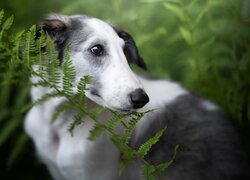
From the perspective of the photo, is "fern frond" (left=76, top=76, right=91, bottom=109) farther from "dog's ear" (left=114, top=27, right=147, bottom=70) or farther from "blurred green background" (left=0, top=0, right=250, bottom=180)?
"blurred green background" (left=0, top=0, right=250, bottom=180)

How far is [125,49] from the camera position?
1.60m

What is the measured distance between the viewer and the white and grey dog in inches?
59.2

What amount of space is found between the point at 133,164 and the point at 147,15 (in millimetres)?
542

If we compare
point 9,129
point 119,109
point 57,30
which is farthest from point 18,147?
point 119,109

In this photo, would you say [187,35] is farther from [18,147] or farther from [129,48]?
[18,147]

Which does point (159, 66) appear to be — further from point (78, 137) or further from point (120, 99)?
point (120, 99)

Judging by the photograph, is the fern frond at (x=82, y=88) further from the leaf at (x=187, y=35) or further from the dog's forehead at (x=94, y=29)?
the leaf at (x=187, y=35)

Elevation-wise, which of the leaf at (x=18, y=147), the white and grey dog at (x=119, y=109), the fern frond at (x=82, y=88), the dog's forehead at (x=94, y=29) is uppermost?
the dog's forehead at (x=94, y=29)

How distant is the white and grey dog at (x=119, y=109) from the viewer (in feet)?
4.93

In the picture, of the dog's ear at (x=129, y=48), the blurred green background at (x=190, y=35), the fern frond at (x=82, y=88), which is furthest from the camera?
the blurred green background at (x=190, y=35)

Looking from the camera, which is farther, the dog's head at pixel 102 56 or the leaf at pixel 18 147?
the leaf at pixel 18 147

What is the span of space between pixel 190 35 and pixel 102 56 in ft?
1.39

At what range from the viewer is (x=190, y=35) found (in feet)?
5.93

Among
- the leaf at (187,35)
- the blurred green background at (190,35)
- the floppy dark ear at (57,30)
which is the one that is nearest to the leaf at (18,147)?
the blurred green background at (190,35)
